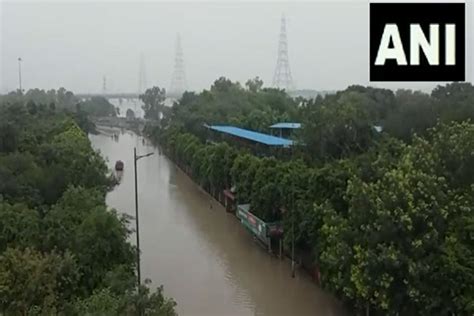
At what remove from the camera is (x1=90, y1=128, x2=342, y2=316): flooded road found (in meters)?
12.3

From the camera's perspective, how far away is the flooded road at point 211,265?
40.3 ft

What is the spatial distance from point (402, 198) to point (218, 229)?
36.5 ft

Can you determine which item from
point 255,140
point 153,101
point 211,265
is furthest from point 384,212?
point 153,101

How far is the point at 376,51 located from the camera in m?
4.99

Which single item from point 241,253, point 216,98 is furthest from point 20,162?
point 216,98

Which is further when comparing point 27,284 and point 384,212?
point 384,212

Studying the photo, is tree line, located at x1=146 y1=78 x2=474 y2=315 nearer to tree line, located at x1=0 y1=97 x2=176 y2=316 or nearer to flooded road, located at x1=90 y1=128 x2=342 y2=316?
flooded road, located at x1=90 y1=128 x2=342 y2=316

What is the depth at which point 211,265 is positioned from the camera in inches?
601

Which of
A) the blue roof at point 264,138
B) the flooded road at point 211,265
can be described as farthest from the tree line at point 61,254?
the blue roof at point 264,138

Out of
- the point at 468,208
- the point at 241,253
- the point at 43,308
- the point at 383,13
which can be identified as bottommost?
the point at 241,253

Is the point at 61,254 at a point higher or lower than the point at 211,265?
higher

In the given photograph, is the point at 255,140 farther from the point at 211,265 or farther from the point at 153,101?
the point at 153,101

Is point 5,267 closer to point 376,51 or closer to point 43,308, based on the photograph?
point 43,308

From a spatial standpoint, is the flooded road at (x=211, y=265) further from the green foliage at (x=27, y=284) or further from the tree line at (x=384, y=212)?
the green foliage at (x=27, y=284)
